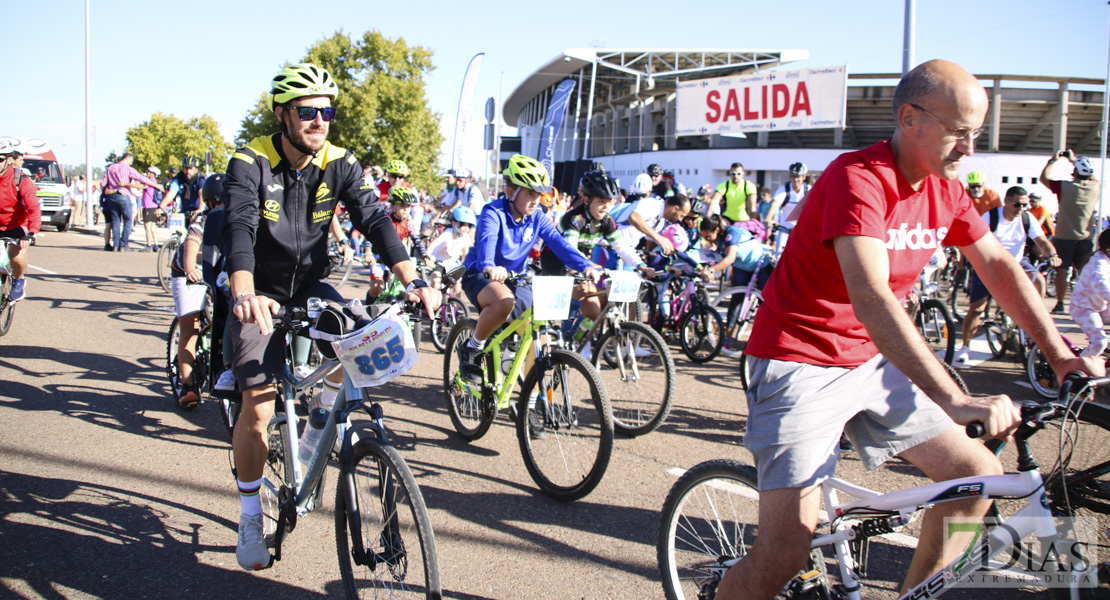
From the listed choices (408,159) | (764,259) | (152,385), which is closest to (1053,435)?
(764,259)

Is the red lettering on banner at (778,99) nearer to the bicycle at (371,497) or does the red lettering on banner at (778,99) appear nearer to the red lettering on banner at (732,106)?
the red lettering on banner at (732,106)

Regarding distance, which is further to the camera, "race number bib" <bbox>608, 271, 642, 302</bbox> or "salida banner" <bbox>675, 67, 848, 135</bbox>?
"salida banner" <bbox>675, 67, 848, 135</bbox>

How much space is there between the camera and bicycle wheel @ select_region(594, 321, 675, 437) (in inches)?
209

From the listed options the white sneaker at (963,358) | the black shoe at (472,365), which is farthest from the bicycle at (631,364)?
the white sneaker at (963,358)

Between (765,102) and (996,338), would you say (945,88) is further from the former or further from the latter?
(765,102)

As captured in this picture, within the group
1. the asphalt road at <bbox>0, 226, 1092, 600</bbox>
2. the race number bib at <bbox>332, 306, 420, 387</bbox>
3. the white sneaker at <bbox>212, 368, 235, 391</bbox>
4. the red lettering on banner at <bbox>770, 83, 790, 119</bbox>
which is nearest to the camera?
the race number bib at <bbox>332, 306, 420, 387</bbox>

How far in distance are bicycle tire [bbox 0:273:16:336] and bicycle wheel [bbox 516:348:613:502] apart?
6719 millimetres

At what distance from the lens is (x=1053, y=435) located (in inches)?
85.8

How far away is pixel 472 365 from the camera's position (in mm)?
5117

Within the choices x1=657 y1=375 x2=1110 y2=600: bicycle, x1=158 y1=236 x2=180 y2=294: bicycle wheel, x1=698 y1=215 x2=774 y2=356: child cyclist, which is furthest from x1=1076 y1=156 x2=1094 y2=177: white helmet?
x1=158 y1=236 x2=180 y2=294: bicycle wheel

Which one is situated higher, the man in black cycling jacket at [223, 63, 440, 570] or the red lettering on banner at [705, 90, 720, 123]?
the red lettering on banner at [705, 90, 720, 123]

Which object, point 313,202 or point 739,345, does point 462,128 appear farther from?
point 313,202

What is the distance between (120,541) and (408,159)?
39.2 metres

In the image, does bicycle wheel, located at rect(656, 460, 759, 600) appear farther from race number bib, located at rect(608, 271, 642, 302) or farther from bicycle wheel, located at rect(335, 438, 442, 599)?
race number bib, located at rect(608, 271, 642, 302)
